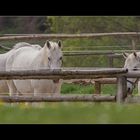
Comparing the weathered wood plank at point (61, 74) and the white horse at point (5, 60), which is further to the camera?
the white horse at point (5, 60)

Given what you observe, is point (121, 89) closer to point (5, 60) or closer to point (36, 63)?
point (36, 63)

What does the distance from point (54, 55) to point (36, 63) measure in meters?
0.55

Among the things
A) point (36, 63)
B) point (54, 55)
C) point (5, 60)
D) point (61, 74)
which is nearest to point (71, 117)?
point (61, 74)

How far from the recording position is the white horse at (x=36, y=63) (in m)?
8.03

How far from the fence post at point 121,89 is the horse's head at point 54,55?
5.49ft

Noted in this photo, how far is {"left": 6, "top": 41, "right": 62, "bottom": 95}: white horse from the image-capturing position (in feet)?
26.3

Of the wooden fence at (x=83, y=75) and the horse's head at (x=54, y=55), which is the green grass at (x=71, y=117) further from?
the horse's head at (x=54, y=55)

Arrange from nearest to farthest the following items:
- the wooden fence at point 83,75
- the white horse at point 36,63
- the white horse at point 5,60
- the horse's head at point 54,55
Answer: the wooden fence at point 83,75
the horse's head at point 54,55
the white horse at point 36,63
the white horse at point 5,60

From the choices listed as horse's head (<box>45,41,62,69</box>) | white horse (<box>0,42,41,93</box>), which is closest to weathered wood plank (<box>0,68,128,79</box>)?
horse's head (<box>45,41,62,69</box>)

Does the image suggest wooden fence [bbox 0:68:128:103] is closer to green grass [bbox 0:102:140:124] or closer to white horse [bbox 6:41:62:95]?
white horse [bbox 6:41:62:95]

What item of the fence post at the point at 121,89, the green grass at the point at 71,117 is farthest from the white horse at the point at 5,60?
the green grass at the point at 71,117

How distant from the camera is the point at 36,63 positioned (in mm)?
8445
